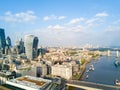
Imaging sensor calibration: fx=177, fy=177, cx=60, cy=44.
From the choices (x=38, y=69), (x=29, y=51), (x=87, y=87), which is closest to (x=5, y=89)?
(x=87, y=87)

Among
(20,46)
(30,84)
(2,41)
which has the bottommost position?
(30,84)

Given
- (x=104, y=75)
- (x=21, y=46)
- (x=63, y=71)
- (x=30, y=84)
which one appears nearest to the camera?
(x=30, y=84)

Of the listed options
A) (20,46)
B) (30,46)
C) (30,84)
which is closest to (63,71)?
(30,84)

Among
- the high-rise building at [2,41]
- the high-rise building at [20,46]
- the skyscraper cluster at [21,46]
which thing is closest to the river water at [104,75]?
the skyscraper cluster at [21,46]

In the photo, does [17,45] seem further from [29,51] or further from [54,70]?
[54,70]

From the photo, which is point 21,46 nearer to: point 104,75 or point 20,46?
point 20,46

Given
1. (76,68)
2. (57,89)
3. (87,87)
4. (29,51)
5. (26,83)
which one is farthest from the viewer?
(29,51)

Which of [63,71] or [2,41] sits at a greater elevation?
[2,41]

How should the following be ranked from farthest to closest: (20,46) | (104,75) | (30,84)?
(20,46) → (104,75) → (30,84)

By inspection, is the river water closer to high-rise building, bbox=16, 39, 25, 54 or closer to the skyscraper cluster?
the skyscraper cluster

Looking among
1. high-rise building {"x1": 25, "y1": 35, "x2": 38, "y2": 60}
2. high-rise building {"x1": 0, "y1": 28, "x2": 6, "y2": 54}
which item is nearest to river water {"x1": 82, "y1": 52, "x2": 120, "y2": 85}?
high-rise building {"x1": 25, "y1": 35, "x2": 38, "y2": 60}

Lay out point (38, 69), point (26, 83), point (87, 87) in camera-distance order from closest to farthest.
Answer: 1. point (26, 83)
2. point (87, 87)
3. point (38, 69)
